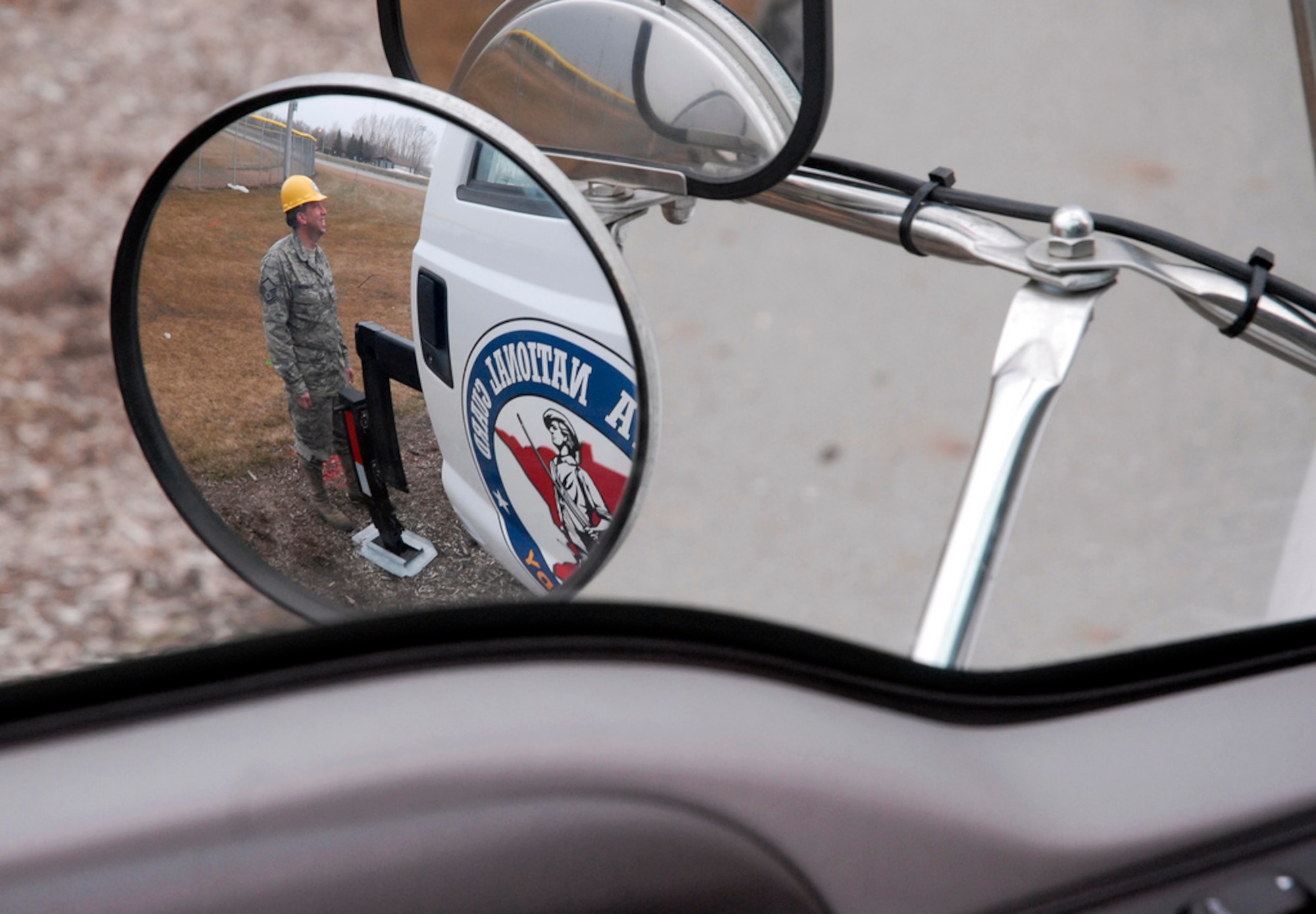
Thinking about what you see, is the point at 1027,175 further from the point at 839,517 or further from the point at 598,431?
the point at 598,431

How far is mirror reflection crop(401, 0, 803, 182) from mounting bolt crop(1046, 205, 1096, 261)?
0.25 m

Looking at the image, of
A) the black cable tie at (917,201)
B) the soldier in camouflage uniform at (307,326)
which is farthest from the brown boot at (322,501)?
the black cable tie at (917,201)

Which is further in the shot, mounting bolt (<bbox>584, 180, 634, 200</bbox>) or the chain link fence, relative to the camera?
mounting bolt (<bbox>584, 180, 634, 200</bbox>)

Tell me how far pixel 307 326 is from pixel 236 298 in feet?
0.24

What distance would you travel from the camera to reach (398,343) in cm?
72

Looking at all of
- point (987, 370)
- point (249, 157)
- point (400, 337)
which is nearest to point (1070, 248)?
point (400, 337)

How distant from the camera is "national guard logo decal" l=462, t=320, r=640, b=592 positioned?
708 mm

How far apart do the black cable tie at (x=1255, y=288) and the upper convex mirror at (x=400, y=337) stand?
51 cm

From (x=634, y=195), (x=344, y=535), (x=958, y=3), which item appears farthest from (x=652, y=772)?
(x=958, y=3)

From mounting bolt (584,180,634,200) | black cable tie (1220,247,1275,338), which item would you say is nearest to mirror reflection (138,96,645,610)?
mounting bolt (584,180,634,200)

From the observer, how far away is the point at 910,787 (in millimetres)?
541

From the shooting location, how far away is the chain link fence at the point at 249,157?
0.70 metres

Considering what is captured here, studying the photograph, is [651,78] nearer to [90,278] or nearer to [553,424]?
Answer: [553,424]

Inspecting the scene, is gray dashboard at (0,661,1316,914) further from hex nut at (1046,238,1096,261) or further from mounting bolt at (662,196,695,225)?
mounting bolt at (662,196,695,225)
